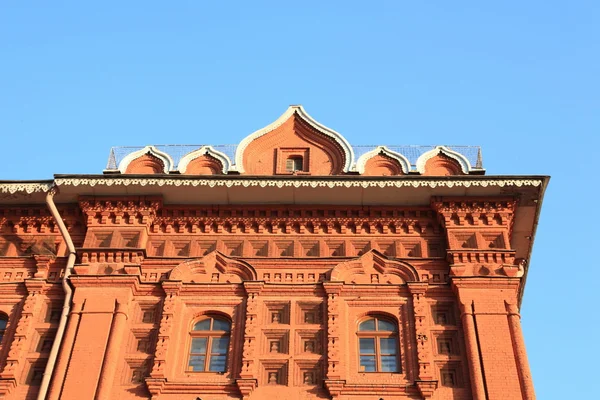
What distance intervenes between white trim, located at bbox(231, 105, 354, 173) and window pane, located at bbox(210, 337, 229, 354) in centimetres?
270

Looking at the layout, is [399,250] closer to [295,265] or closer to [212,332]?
[295,265]

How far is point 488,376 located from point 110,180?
17.5 ft

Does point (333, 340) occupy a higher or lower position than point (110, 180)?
lower

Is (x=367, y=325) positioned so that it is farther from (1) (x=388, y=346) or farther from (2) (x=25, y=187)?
(2) (x=25, y=187)

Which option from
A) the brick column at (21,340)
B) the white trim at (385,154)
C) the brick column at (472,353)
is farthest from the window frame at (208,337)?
the white trim at (385,154)

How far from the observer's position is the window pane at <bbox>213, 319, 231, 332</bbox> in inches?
440

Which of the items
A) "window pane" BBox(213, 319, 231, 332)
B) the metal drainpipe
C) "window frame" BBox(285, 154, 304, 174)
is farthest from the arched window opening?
the metal drainpipe

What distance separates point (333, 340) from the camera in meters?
10.8

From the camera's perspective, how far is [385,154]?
514 inches

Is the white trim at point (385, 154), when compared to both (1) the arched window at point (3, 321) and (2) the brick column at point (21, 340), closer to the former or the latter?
(2) the brick column at point (21, 340)

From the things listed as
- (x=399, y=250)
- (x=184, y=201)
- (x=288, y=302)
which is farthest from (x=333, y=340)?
(x=184, y=201)

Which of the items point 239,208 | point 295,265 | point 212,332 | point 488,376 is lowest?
point 488,376

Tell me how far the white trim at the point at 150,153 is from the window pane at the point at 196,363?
2990mm

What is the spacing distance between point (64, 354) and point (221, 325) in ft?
6.14
